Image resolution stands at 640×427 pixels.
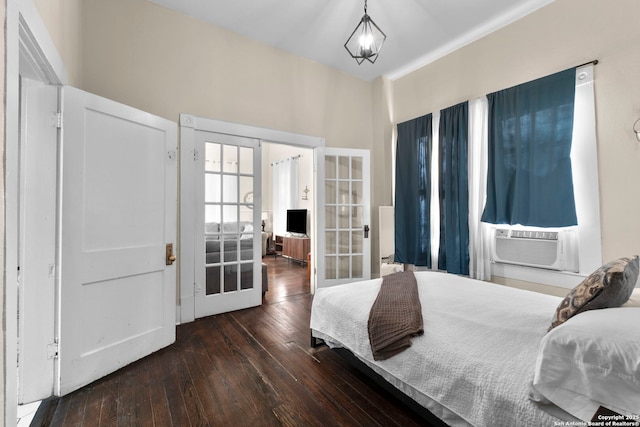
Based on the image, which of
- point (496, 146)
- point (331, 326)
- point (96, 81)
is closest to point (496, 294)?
point (331, 326)

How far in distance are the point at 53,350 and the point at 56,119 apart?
1480mm

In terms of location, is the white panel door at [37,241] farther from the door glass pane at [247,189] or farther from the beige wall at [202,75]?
the door glass pane at [247,189]

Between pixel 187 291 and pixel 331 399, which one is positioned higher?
pixel 187 291

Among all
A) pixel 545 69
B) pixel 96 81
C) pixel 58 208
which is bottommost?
pixel 58 208

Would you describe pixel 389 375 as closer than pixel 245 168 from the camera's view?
Yes

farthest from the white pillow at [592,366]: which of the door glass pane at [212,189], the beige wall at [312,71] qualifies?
the door glass pane at [212,189]

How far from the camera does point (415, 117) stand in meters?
4.36

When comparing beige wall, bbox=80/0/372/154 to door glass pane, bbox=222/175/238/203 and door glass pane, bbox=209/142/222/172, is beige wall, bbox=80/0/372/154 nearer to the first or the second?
door glass pane, bbox=209/142/222/172

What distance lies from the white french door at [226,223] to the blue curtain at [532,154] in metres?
2.78

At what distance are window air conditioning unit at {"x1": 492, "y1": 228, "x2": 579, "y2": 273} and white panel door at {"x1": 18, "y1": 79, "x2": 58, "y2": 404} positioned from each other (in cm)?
404

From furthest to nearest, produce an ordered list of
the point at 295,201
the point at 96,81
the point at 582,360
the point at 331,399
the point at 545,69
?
1. the point at 295,201
2. the point at 545,69
3. the point at 96,81
4. the point at 331,399
5. the point at 582,360

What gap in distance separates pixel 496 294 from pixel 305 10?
3266mm

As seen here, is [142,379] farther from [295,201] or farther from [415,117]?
[295,201]

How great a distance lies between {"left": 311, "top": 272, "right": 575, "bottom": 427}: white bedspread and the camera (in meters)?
1.18
